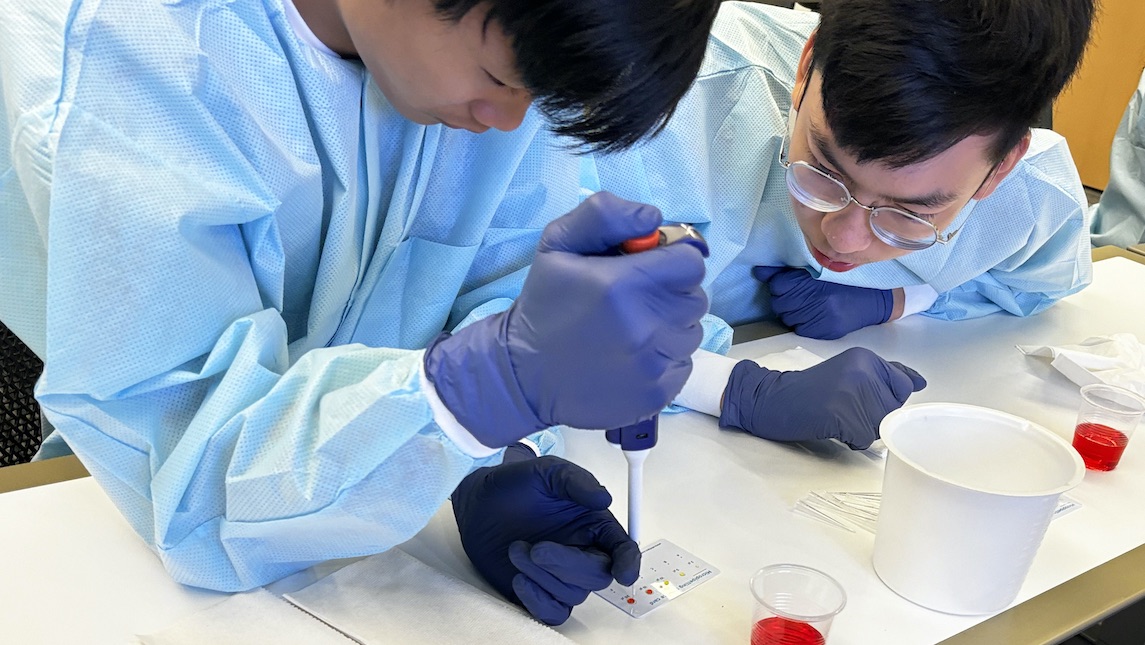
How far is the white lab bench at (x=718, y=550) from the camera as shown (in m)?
0.89

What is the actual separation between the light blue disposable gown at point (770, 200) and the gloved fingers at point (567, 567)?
1.99 ft

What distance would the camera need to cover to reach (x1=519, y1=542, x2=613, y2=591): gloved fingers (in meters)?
0.85

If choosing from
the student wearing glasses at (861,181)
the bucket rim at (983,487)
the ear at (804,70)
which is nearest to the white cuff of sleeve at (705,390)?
the student wearing glasses at (861,181)

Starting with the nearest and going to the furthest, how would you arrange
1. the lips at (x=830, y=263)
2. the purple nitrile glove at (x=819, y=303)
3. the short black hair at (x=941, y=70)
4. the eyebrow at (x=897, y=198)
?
the short black hair at (x=941, y=70) < the eyebrow at (x=897, y=198) < the lips at (x=830, y=263) < the purple nitrile glove at (x=819, y=303)

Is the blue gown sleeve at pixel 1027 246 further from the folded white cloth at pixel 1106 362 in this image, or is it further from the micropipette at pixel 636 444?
the micropipette at pixel 636 444

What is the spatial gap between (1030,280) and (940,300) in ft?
0.50

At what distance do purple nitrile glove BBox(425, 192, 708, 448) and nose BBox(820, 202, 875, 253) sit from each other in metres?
0.57

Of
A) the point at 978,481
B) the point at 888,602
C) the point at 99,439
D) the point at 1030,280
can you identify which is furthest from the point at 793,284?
the point at 99,439

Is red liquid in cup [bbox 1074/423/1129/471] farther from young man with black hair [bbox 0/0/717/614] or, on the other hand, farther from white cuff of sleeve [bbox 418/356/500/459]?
white cuff of sleeve [bbox 418/356/500/459]

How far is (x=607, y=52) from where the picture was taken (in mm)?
760

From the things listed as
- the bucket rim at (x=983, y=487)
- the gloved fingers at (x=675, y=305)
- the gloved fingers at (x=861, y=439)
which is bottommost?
the gloved fingers at (x=861, y=439)

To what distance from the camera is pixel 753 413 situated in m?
1.24

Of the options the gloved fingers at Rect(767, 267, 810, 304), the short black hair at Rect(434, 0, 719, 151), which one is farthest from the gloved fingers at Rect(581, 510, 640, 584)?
the gloved fingers at Rect(767, 267, 810, 304)

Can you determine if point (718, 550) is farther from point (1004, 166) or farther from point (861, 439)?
point (1004, 166)
